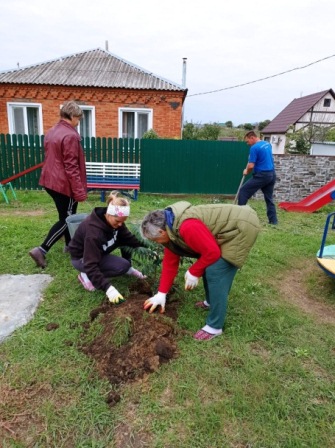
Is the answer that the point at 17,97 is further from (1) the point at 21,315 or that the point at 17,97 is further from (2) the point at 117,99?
(1) the point at 21,315

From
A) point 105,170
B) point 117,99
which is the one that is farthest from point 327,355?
point 117,99

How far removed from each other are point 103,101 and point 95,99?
0.30 metres

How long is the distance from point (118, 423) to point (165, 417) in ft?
0.86

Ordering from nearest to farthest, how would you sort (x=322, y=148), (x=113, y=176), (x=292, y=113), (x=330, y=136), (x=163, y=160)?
(x=113, y=176), (x=163, y=160), (x=322, y=148), (x=330, y=136), (x=292, y=113)

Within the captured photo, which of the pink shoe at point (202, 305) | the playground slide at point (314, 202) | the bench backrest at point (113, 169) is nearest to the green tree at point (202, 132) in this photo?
the bench backrest at point (113, 169)

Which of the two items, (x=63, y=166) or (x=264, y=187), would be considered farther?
(x=264, y=187)

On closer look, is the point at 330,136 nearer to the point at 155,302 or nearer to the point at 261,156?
the point at 261,156

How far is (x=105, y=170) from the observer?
872 cm

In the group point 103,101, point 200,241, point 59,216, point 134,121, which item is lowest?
point 59,216

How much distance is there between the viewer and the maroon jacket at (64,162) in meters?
3.69

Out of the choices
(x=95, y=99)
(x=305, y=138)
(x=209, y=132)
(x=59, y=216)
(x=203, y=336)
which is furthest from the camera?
(x=305, y=138)

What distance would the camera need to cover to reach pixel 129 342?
7.88ft

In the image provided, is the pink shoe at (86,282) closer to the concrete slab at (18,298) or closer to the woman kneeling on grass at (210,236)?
the concrete slab at (18,298)

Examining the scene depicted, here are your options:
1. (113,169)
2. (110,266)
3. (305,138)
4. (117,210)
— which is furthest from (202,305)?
(305,138)
